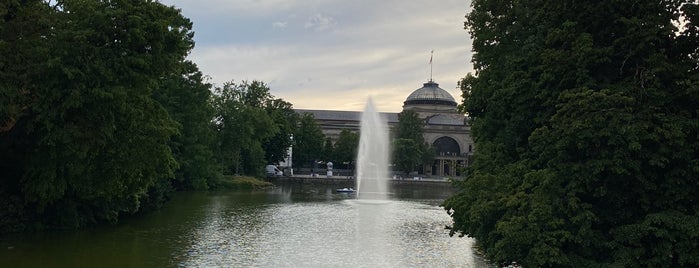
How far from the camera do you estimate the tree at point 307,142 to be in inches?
3794

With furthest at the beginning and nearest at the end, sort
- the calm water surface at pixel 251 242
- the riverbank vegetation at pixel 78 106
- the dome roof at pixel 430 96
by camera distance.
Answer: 1. the dome roof at pixel 430 96
2. the riverbank vegetation at pixel 78 106
3. the calm water surface at pixel 251 242

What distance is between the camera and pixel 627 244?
47.2 ft

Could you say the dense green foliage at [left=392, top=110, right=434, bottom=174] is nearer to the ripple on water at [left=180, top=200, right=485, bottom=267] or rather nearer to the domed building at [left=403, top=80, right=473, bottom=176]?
the domed building at [left=403, top=80, right=473, bottom=176]

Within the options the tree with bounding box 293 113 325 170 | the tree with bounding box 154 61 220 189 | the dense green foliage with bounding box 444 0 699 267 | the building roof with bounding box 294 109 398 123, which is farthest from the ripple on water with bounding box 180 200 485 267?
the building roof with bounding box 294 109 398 123

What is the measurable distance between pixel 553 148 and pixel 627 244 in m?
2.69

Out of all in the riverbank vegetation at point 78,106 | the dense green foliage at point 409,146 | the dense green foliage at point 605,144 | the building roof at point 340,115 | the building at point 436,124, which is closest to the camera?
the dense green foliage at point 605,144

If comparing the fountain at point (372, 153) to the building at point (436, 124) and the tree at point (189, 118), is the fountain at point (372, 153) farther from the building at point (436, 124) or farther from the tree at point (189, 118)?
the building at point (436, 124)

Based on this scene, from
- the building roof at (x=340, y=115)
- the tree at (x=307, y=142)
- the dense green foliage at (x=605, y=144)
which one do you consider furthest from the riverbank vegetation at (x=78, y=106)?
the building roof at (x=340, y=115)

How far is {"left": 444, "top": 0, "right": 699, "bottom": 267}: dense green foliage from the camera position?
13586mm

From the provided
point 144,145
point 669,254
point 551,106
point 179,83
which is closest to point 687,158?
point 669,254

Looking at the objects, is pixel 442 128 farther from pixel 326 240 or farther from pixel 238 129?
pixel 326 240

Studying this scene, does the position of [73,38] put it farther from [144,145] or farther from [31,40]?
[144,145]

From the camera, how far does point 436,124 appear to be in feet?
410

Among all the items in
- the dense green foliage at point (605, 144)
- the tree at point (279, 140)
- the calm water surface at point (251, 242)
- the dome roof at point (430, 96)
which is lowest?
the calm water surface at point (251, 242)
